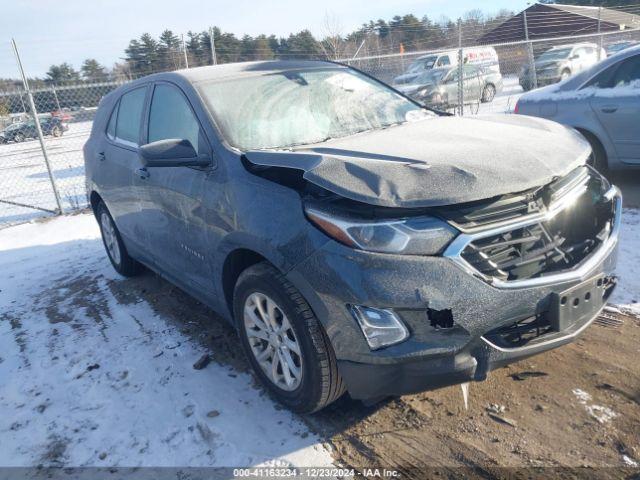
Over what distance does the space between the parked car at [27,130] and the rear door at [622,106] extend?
27.8m

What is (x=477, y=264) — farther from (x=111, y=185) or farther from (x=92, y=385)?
(x=111, y=185)

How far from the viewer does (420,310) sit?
2.14m

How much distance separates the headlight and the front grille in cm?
12

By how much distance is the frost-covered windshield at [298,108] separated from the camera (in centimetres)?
322

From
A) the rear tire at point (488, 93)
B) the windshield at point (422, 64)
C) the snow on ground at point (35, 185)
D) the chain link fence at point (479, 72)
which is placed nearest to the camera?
the snow on ground at point (35, 185)

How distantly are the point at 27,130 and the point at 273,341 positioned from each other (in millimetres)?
33289

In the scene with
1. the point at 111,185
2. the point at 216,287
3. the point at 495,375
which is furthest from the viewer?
the point at 111,185

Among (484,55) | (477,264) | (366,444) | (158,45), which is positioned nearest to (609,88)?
(477,264)

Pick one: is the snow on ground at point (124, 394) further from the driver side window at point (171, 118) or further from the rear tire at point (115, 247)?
the driver side window at point (171, 118)

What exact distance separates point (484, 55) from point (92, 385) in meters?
20.0

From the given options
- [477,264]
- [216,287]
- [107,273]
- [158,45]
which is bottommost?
[107,273]

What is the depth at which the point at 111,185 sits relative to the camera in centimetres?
463

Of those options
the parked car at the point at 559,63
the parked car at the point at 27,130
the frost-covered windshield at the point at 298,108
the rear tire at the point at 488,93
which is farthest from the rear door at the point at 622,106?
the parked car at the point at 27,130

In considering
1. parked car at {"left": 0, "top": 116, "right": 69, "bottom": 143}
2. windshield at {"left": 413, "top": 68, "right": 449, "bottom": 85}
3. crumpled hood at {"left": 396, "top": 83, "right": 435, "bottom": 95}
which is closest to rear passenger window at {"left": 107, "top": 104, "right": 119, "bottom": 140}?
crumpled hood at {"left": 396, "top": 83, "right": 435, "bottom": 95}
